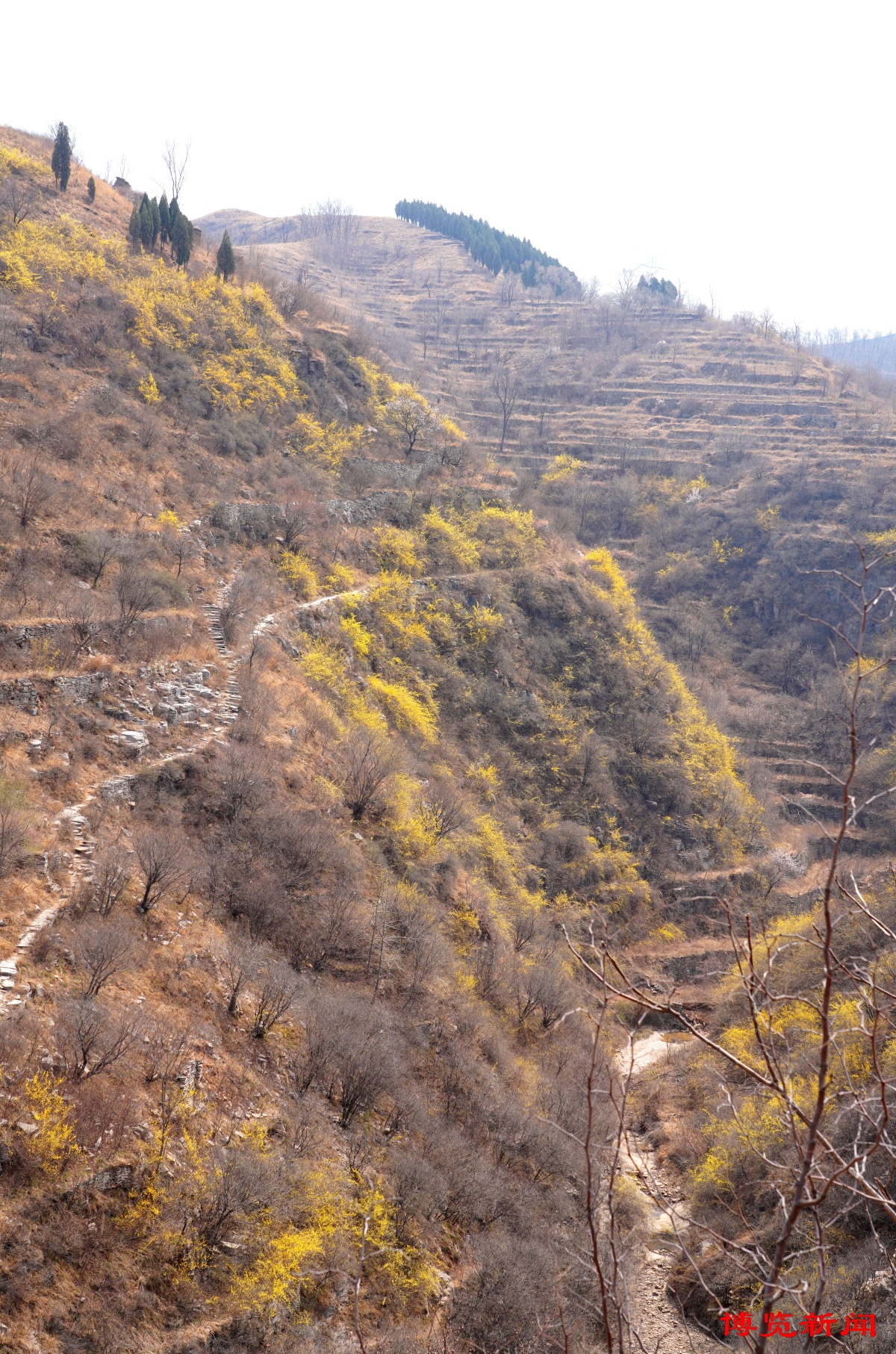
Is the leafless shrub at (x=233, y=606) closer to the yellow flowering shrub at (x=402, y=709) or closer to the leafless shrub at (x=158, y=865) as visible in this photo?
the yellow flowering shrub at (x=402, y=709)

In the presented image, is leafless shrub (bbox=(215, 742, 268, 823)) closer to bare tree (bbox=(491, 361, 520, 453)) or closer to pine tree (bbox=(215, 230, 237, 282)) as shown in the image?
pine tree (bbox=(215, 230, 237, 282))

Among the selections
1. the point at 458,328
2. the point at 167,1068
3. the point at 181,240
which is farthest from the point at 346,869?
the point at 458,328

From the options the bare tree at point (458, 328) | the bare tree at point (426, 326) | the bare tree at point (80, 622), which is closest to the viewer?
the bare tree at point (80, 622)

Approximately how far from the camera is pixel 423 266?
131875 millimetres

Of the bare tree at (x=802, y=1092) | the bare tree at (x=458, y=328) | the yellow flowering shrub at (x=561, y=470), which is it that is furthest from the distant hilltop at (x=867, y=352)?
the bare tree at (x=802, y=1092)

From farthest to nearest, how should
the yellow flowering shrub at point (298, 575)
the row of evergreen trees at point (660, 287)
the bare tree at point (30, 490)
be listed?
the row of evergreen trees at point (660, 287)
the yellow flowering shrub at point (298, 575)
the bare tree at point (30, 490)

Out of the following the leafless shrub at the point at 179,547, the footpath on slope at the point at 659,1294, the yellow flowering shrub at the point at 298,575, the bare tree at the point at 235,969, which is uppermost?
the leafless shrub at the point at 179,547

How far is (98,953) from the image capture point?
510 inches

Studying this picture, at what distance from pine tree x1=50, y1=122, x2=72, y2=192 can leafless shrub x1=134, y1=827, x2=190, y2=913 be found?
5244 centimetres

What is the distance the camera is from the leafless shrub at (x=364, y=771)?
2503 centimetres

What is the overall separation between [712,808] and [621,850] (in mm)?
7185

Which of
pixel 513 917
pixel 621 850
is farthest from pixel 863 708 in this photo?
pixel 513 917

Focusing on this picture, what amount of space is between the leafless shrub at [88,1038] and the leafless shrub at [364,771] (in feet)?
42.3

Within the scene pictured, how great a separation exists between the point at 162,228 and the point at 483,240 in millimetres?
103709
